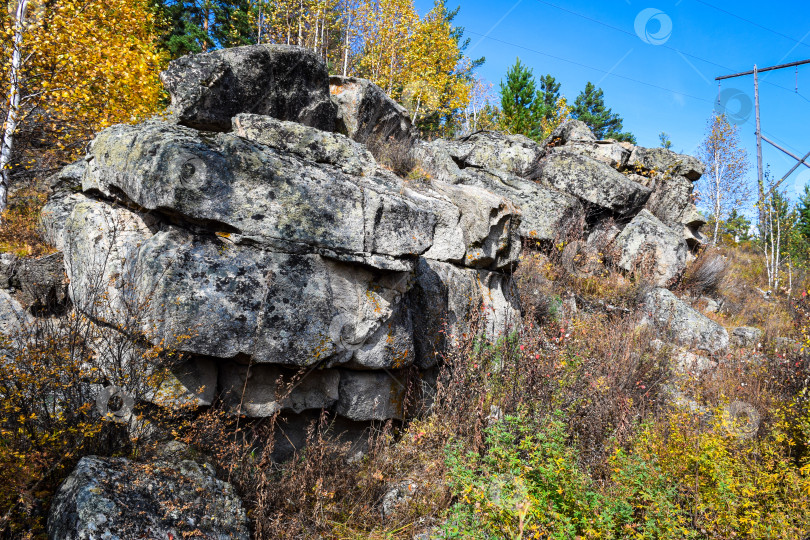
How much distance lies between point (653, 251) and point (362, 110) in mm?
7746

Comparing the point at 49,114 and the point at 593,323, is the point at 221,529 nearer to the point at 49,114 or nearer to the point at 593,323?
the point at 593,323

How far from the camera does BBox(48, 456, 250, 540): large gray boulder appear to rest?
2398 millimetres

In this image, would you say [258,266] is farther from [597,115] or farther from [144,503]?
[597,115]

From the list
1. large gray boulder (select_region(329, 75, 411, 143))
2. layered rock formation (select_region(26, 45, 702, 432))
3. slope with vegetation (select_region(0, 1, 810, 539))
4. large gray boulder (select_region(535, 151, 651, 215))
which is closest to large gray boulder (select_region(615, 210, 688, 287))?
large gray boulder (select_region(535, 151, 651, 215))

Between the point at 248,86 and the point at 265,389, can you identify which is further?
the point at 248,86

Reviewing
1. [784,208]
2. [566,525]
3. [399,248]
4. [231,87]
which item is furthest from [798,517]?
[784,208]

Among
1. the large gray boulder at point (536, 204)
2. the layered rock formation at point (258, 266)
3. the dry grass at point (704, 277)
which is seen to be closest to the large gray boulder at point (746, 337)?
the dry grass at point (704, 277)

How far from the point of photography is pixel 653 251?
989 centimetres

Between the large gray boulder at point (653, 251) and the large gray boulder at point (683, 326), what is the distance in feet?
4.87

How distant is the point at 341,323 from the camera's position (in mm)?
3992

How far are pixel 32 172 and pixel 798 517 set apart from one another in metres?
12.2

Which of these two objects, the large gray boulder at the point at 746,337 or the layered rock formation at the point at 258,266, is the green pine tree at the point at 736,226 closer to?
the large gray boulder at the point at 746,337

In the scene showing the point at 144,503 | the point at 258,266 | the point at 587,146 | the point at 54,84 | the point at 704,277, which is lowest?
the point at 144,503

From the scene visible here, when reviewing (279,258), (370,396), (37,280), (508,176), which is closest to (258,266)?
(279,258)
